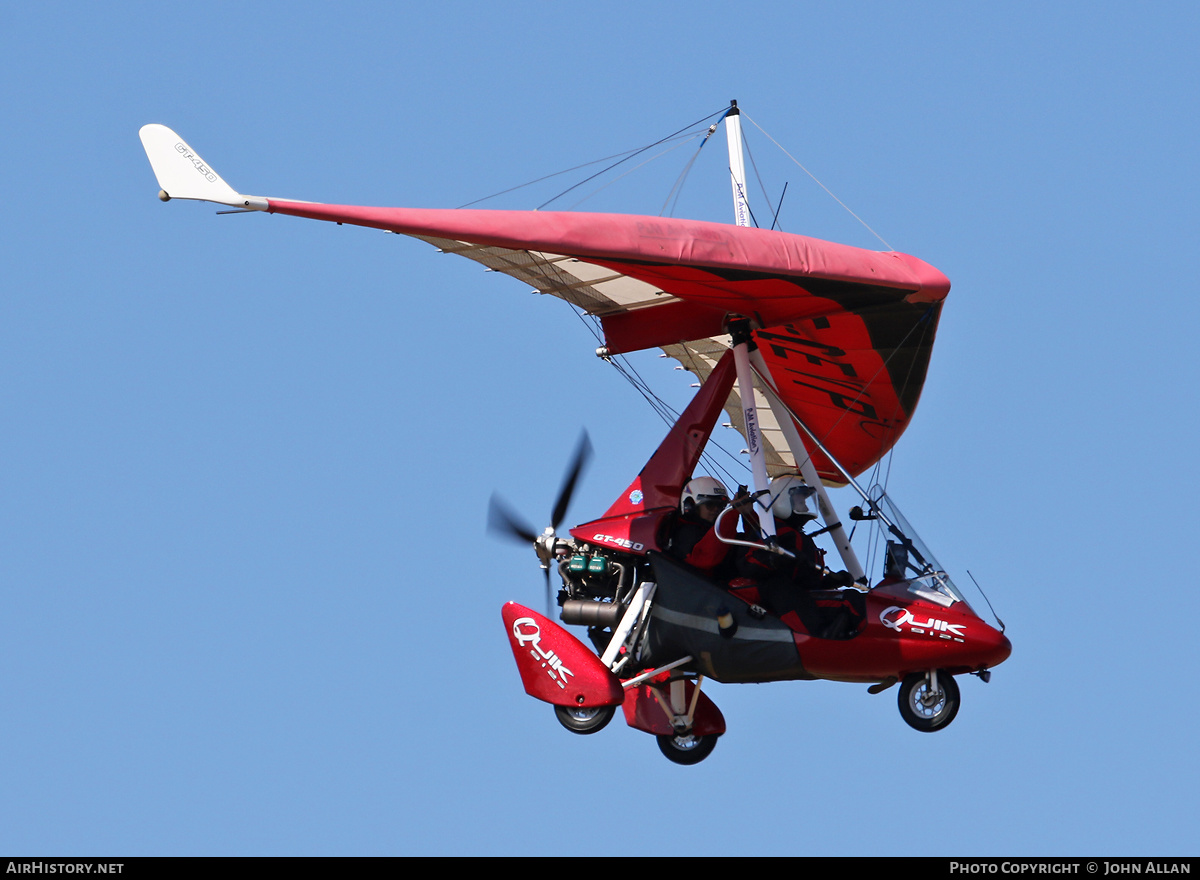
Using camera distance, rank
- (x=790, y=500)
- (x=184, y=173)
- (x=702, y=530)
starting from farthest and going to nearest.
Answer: (x=702, y=530) < (x=790, y=500) < (x=184, y=173)

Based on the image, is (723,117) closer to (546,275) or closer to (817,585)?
(546,275)

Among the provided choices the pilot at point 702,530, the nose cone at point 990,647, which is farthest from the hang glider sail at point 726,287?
the nose cone at point 990,647

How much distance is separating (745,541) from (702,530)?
683mm

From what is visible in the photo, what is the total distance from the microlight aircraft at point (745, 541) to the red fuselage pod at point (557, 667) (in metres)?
0.02

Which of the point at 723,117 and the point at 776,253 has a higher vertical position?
the point at 723,117

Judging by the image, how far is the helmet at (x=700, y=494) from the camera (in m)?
21.8

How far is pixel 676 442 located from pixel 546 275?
272cm

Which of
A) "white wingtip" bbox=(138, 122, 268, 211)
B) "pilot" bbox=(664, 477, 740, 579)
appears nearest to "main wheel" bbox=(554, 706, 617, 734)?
"pilot" bbox=(664, 477, 740, 579)

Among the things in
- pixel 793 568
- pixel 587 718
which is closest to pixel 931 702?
pixel 793 568

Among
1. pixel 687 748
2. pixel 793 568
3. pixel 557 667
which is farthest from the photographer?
pixel 687 748

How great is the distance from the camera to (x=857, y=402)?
2416 cm

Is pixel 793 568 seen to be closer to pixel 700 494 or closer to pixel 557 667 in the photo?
pixel 700 494

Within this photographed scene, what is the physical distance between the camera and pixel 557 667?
20.9m
